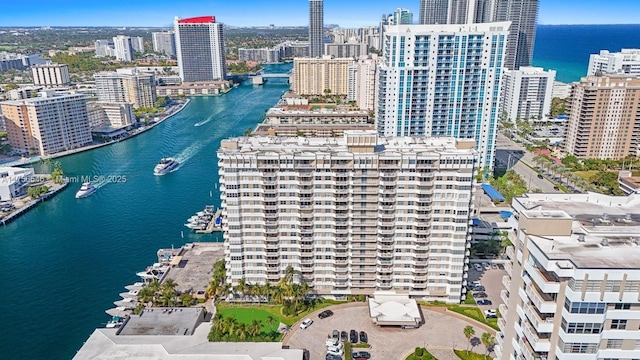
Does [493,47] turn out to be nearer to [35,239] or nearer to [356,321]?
[356,321]

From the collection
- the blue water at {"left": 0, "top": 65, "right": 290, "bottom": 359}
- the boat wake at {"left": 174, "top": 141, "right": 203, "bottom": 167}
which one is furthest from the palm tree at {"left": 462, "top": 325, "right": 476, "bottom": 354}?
the boat wake at {"left": 174, "top": 141, "right": 203, "bottom": 167}

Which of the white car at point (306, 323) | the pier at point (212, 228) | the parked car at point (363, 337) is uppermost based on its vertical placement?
the pier at point (212, 228)

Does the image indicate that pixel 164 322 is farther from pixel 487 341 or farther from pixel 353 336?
pixel 487 341

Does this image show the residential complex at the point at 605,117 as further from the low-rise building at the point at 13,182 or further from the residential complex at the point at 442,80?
the low-rise building at the point at 13,182

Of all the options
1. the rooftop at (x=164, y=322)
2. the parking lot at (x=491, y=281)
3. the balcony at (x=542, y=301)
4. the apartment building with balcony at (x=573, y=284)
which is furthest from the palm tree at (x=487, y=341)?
the rooftop at (x=164, y=322)

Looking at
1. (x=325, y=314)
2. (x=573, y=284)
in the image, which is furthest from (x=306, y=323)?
(x=573, y=284)

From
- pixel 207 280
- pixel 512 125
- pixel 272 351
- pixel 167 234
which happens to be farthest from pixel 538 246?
pixel 512 125
